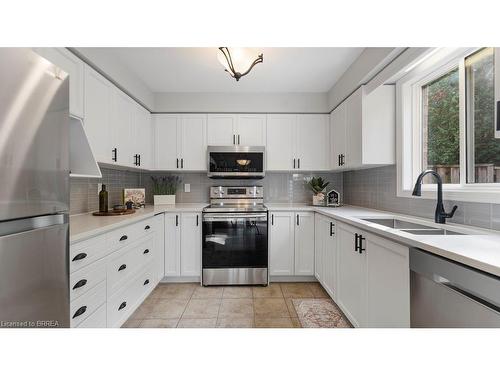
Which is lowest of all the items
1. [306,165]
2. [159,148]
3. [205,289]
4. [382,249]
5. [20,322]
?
[205,289]

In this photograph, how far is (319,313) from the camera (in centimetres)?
208

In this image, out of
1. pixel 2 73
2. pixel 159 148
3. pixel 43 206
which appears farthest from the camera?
pixel 159 148

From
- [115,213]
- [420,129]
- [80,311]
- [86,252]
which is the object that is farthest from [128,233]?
[420,129]

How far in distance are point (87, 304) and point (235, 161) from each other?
212 centimetres

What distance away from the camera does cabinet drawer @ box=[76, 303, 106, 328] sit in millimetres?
1359

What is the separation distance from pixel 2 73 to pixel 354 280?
7.31 ft

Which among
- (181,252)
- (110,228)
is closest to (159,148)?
(181,252)

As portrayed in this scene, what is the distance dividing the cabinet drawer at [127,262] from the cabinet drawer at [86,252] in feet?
0.53

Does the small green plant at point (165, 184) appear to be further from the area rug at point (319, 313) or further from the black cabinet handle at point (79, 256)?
the area rug at point (319, 313)

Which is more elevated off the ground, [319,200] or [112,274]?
[319,200]

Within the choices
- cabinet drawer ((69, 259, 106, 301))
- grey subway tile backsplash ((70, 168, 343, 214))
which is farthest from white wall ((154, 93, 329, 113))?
cabinet drawer ((69, 259, 106, 301))

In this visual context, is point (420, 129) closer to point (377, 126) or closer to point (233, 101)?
point (377, 126)
